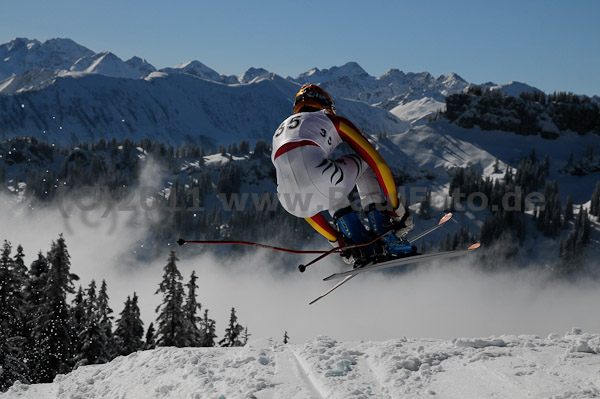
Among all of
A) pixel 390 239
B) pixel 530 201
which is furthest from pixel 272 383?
pixel 530 201

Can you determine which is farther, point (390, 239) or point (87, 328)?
point (87, 328)

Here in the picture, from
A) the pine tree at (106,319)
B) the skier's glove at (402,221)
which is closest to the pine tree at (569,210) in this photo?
the pine tree at (106,319)

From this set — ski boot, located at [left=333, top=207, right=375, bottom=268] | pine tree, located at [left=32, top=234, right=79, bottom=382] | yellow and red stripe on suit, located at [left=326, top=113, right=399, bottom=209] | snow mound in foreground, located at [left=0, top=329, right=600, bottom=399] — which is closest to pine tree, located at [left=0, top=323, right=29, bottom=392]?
pine tree, located at [left=32, top=234, right=79, bottom=382]

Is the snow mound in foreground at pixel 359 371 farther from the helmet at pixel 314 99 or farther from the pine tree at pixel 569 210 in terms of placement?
the pine tree at pixel 569 210

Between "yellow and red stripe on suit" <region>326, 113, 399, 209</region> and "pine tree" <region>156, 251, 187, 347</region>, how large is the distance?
2959cm

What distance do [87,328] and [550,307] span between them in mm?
185156

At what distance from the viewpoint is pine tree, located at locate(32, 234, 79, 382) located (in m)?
31.9

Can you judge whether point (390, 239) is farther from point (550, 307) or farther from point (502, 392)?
point (550, 307)

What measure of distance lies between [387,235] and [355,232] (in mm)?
634

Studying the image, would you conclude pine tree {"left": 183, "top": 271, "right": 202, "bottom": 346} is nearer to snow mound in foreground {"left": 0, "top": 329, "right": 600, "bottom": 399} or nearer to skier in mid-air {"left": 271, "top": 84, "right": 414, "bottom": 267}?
snow mound in foreground {"left": 0, "top": 329, "right": 600, "bottom": 399}

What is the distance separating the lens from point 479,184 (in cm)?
19138

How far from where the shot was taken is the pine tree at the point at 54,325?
31.9m

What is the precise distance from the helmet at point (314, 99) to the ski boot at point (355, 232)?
2037mm

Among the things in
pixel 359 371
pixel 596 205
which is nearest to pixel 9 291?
pixel 359 371
